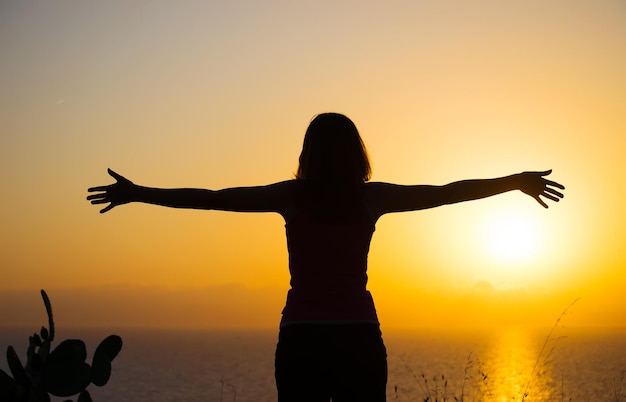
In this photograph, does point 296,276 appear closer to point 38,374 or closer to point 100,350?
point 100,350

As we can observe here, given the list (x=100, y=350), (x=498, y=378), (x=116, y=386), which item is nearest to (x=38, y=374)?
(x=100, y=350)

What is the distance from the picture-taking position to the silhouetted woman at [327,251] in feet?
13.0

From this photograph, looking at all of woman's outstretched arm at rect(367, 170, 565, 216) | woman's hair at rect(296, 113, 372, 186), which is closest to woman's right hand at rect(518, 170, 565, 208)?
woman's outstretched arm at rect(367, 170, 565, 216)

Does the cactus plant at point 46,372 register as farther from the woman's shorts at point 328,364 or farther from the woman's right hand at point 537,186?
the woman's right hand at point 537,186

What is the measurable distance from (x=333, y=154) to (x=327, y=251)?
1.78 ft

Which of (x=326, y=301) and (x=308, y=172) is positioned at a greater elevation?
(x=308, y=172)

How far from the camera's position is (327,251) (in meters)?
4.05

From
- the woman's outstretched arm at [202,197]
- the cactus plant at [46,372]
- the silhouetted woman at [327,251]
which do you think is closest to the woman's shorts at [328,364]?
the silhouetted woman at [327,251]

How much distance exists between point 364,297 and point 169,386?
101 meters

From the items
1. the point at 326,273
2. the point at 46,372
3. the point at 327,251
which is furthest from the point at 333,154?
the point at 46,372

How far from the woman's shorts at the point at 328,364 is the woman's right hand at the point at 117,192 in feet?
4.17

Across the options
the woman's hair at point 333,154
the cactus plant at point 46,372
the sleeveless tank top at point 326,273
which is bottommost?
the cactus plant at point 46,372

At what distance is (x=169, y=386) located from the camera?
101 m

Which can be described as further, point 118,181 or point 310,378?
point 118,181
